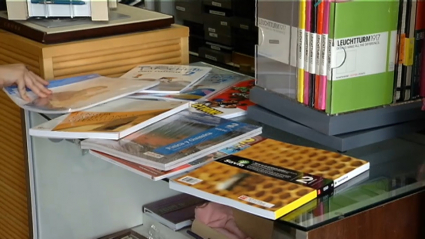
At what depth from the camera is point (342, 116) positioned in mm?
1083

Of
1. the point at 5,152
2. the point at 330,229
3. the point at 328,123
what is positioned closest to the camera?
the point at 330,229

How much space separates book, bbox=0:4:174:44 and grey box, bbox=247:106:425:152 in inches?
18.4

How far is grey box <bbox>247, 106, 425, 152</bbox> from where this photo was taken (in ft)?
3.53

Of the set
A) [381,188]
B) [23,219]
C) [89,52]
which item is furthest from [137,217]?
[381,188]

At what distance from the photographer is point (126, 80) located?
4.60 feet

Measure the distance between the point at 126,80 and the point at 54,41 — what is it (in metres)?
0.19

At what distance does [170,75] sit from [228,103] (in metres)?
0.21

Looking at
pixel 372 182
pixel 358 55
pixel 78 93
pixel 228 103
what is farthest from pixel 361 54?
pixel 78 93

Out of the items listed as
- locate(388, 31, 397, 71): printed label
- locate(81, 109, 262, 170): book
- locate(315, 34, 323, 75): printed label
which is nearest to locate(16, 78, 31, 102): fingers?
locate(81, 109, 262, 170): book

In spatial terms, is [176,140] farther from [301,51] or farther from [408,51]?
[408,51]

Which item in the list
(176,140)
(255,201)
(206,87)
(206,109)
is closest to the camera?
(255,201)

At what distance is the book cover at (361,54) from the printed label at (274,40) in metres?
0.13

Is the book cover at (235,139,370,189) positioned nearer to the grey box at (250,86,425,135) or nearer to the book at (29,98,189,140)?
the grey box at (250,86,425,135)

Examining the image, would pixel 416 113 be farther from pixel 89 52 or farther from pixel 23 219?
pixel 23 219
